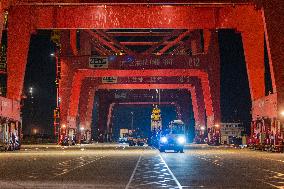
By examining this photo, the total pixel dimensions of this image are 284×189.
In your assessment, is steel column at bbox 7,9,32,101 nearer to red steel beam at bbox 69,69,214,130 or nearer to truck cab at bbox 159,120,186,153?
truck cab at bbox 159,120,186,153

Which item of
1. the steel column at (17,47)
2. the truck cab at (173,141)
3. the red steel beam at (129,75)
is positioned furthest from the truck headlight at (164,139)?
the red steel beam at (129,75)

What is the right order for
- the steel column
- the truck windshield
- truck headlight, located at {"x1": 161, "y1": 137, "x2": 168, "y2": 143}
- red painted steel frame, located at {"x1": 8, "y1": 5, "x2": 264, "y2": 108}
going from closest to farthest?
red painted steel frame, located at {"x1": 8, "y1": 5, "x2": 264, "y2": 108}, truck headlight, located at {"x1": 161, "y1": 137, "x2": 168, "y2": 143}, the truck windshield, the steel column

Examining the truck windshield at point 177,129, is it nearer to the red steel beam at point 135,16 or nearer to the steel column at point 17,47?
the red steel beam at point 135,16

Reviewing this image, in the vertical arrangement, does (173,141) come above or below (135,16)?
below

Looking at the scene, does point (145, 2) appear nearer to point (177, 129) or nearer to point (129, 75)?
point (177, 129)

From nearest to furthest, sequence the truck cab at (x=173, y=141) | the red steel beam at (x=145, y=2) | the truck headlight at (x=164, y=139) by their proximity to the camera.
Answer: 1. the red steel beam at (x=145, y=2)
2. the truck cab at (x=173, y=141)
3. the truck headlight at (x=164, y=139)

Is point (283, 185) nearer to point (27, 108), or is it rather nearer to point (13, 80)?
point (13, 80)

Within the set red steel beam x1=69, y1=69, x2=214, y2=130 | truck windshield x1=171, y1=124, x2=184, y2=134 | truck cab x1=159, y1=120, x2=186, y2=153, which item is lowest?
truck cab x1=159, y1=120, x2=186, y2=153

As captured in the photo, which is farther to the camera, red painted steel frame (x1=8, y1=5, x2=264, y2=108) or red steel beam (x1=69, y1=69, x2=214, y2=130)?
red steel beam (x1=69, y1=69, x2=214, y2=130)

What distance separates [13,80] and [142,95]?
54.7 metres

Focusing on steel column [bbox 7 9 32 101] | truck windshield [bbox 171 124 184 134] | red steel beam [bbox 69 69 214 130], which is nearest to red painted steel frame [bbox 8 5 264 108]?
steel column [bbox 7 9 32 101]

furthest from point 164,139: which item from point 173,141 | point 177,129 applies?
point 177,129

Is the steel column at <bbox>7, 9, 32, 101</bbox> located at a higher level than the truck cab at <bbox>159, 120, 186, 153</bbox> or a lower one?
higher

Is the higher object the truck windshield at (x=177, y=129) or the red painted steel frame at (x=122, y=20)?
the red painted steel frame at (x=122, y=20)
